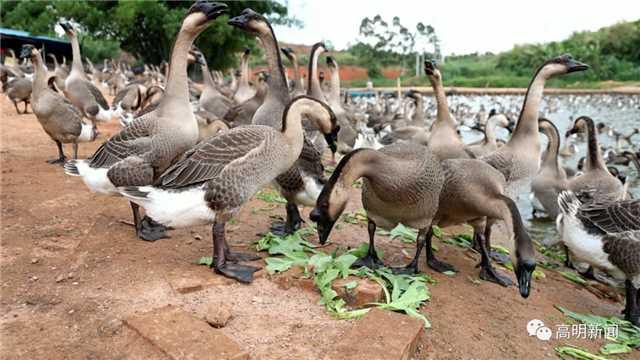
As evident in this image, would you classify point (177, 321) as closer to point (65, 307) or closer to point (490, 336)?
point (65, 307)

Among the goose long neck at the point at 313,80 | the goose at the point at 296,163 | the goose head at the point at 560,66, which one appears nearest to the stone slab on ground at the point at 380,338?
the goose at the point at 296,163

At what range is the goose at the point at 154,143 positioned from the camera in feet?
17.5

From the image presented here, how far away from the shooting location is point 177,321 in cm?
331

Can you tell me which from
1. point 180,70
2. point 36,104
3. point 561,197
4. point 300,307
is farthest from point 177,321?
point 36,104

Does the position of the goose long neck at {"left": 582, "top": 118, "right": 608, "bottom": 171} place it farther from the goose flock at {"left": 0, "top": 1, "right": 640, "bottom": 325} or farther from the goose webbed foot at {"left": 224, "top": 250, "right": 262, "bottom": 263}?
the goose webbed foot at {"left": 224, "top": 250, "right": 262, "bottom": 263}

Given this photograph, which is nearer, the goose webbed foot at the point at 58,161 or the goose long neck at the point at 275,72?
the goose long neck at the point at 275,72

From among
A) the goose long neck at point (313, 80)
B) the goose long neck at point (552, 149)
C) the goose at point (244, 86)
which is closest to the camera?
the goose long neck at point (552, 149)

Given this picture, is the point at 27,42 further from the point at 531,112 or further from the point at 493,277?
the point at 493,277

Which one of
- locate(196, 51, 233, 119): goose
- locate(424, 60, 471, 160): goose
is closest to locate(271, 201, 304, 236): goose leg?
locate(424, 60, 471, 160): goose

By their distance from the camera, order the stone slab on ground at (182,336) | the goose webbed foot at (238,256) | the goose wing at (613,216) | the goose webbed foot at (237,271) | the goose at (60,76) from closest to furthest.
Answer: the stone slab on ground at (182,336) → the goose webbed foot at (237,271) → the goose webbed foot at (238,256) → the goose wing at (613,216) → the goose at (60,76)

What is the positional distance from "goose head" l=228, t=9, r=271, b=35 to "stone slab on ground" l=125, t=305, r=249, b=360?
440cm

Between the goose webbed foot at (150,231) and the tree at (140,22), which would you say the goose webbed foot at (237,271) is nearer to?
the goose webbed foot at (150,231)

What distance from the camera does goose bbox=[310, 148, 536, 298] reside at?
14.1 ft

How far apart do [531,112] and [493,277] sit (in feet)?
11.5
